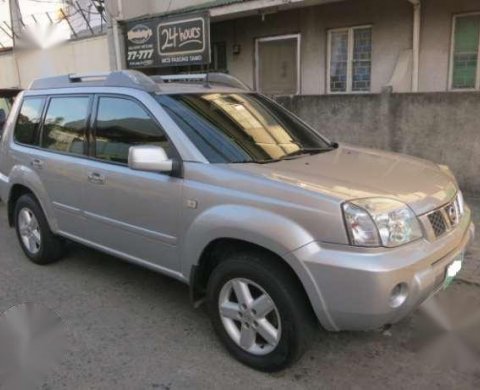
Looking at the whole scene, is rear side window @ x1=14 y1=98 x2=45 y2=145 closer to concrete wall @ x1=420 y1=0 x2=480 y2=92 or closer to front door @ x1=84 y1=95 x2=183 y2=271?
front door @ x1=84 y1=95 x2=183 y2=271

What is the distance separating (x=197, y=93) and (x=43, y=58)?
43.0ft

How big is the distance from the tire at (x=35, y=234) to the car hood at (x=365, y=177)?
2.45 meters

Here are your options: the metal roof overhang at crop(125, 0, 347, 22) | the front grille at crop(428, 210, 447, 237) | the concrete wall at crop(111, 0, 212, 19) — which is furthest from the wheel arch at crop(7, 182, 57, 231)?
the concrete wall at crop(111, 0, 212, 19)

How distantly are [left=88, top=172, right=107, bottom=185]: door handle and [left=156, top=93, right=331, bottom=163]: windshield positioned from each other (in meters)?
0.78

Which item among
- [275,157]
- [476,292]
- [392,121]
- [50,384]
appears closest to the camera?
[50,384]

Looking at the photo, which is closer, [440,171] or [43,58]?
[440,171]

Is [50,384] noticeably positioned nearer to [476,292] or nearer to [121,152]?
[121,152]

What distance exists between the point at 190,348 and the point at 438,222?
1.77 m

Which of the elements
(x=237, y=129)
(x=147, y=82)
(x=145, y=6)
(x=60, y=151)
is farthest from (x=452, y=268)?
(x=145, y=6)

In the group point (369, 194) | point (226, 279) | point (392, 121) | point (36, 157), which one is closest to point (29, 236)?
point (36, 157)

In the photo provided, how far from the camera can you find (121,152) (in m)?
3.81

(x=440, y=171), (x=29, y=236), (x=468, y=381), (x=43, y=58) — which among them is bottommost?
(x=468, y=381)

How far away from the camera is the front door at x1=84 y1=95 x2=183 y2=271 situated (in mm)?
3441

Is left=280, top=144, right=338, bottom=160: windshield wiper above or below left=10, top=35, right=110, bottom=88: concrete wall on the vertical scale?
below
